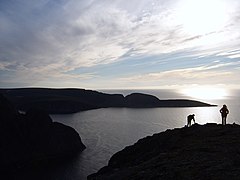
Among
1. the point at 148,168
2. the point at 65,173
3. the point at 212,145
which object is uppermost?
the point at 212,145

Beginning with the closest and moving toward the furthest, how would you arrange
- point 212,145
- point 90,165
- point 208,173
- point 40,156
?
point 208,173, point 212,145, point 90,165, point 40,156

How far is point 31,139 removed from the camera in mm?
103375

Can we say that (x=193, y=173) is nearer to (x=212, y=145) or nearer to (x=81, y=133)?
(x=212, y=145)

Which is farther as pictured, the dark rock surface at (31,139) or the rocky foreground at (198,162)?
the dark rock surface at (31,139)

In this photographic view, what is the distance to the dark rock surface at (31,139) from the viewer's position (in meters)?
92.5

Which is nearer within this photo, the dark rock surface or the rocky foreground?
the rocky foreground

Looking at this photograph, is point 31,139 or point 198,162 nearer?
point 198,162

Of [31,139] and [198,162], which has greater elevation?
[198,162]

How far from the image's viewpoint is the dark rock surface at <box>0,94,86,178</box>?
9250 cm

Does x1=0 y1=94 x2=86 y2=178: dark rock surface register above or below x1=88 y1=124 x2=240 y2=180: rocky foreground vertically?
below

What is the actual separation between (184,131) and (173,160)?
12.4 metres

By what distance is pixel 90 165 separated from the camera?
3105 inches

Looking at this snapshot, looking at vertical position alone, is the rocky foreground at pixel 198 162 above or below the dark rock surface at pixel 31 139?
above

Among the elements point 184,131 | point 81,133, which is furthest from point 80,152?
point 184,131
